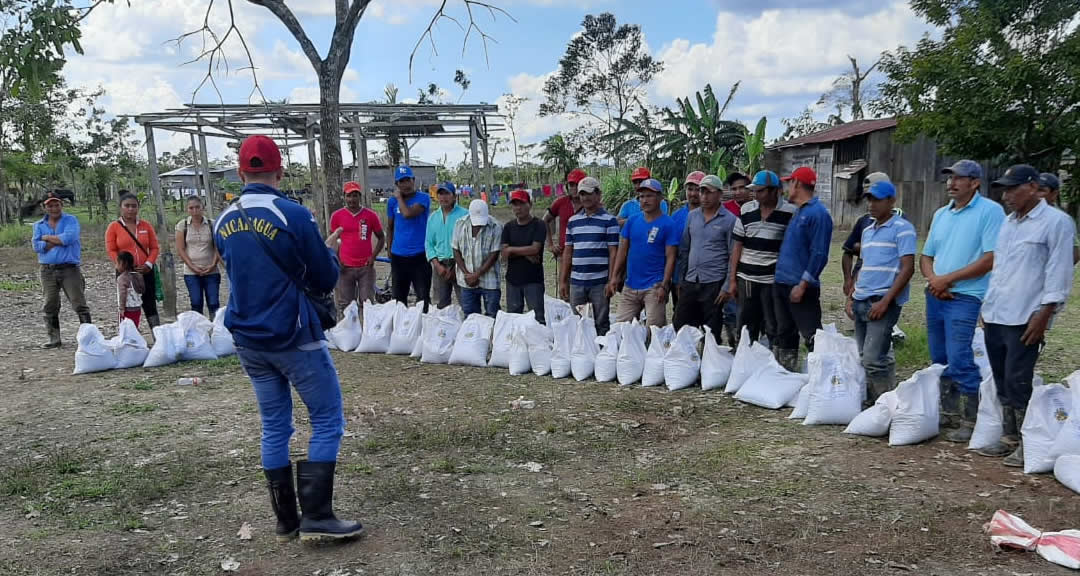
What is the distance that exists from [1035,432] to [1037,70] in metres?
10.8

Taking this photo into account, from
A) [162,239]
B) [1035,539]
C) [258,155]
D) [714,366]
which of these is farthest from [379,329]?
[1035,539]

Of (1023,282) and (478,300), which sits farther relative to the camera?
(478,300)

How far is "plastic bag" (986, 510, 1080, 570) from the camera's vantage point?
2.87 metres

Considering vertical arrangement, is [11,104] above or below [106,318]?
above

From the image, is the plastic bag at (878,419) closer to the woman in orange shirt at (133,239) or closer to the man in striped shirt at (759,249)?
the man in striped shirt at (759,249)

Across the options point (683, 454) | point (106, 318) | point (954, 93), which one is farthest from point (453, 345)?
point (954, 93)

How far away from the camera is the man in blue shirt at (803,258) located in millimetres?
5074

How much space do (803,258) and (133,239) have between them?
20.0 ft

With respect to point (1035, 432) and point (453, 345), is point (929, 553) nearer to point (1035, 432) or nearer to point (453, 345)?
point (1035, 432)

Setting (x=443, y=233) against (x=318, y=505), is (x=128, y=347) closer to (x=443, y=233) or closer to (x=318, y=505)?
(x=443, y=233)

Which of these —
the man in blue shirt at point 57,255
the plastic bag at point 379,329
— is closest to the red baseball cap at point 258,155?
the plastic bag at point 379,329

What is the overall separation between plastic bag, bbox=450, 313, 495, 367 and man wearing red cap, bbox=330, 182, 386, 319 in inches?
55.6

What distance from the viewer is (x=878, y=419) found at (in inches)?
171

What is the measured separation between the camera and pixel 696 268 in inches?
230
